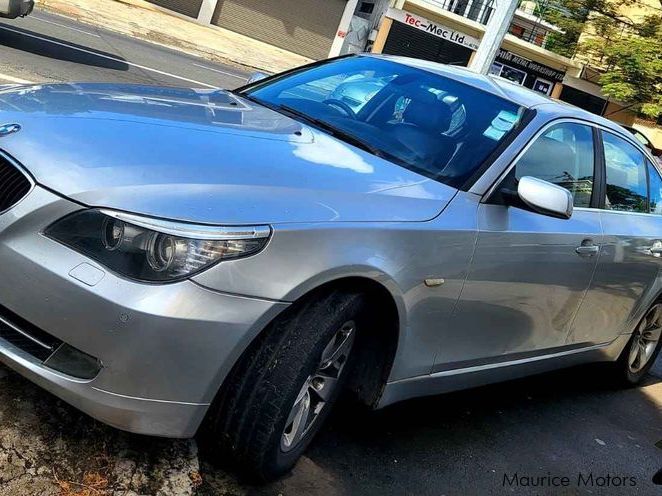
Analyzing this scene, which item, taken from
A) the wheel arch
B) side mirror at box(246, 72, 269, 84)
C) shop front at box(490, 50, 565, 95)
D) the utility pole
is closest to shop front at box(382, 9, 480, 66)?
shop front at box(490, 50, 565, 95)

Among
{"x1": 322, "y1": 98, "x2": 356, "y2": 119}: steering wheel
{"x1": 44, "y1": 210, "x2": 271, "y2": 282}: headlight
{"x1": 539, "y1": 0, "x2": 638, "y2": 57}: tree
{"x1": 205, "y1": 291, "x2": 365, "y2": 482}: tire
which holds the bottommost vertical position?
{"x1": 205, "y1": 291, "x2": 365, "y2": 482}: tire

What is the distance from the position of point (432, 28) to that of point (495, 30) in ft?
71.4

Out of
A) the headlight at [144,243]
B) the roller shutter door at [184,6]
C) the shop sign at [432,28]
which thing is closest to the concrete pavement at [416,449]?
the headlight at [144,243]

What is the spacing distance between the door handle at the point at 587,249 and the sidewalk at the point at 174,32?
1983 centimetres

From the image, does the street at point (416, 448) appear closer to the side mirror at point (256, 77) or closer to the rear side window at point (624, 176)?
the rear side window at point (624, 176)

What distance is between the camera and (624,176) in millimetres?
4645

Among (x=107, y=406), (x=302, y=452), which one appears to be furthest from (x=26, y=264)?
(x=302, y=452)

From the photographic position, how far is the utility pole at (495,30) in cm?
1498

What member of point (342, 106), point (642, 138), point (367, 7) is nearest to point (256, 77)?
point (342, 106)

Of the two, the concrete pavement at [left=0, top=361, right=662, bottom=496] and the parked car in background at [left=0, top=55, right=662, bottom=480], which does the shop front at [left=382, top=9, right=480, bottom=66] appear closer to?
the concrete pavement at [left=0, top=361, right=662, bottom=496]

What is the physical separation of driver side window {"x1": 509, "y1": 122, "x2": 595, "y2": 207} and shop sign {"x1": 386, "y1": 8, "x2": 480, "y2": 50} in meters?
32.5

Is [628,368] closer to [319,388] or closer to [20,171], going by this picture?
[319,388]

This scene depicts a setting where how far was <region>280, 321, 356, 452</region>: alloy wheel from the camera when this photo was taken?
2.84 m

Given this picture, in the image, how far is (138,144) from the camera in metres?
2.68
